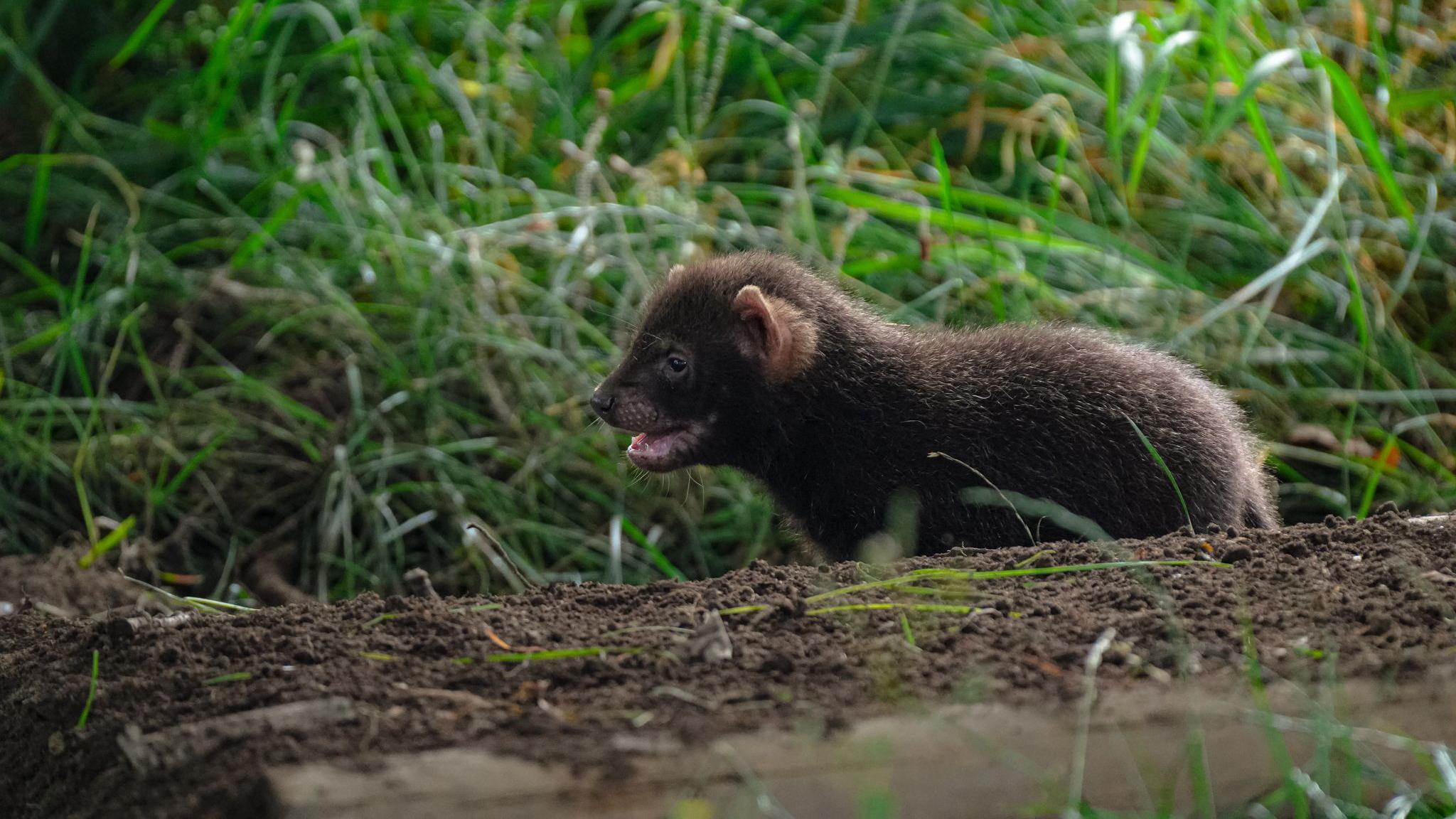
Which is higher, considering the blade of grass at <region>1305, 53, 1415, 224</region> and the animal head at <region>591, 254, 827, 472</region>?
the blade of grass at <region>1305, 53, 1415, 224</region>

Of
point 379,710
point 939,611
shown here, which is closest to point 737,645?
point 939,611

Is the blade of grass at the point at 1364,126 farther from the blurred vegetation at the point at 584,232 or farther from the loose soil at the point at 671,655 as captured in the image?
the loose soil at the point at 671,655

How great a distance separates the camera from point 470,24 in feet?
22.8

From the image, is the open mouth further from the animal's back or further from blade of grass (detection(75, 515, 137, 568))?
blade of grass (detection(75, 515, 137, 568))

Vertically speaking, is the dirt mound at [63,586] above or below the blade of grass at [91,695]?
below

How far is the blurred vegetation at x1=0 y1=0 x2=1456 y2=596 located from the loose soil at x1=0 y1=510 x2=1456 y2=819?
2163mm

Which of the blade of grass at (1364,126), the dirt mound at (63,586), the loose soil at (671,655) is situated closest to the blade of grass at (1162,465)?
the loose soil at (671,655)

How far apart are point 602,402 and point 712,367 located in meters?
0.33

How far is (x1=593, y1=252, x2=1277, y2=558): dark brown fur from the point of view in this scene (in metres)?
3.89

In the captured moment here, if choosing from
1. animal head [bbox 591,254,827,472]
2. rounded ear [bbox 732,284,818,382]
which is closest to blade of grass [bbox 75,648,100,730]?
animal head [bbox 591,254,827,472]

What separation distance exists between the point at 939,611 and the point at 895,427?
4.56 ft

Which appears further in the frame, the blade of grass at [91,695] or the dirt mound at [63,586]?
the dirt mound at [63,586]

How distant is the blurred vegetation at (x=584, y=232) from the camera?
18.0 ft

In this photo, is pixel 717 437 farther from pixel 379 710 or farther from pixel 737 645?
pixel 379 710
